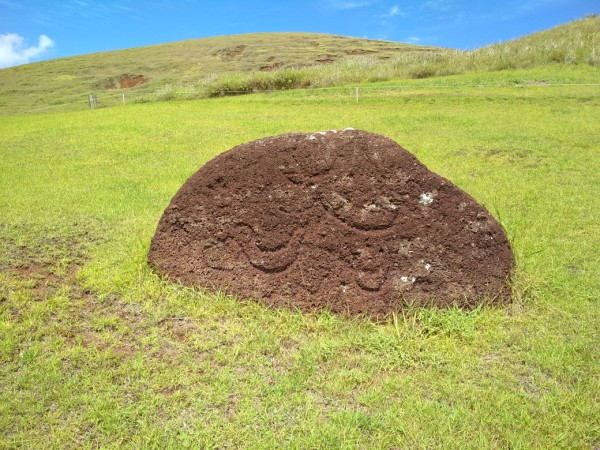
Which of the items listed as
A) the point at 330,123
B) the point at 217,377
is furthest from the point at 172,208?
the point at 330,123

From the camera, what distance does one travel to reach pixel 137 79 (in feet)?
139

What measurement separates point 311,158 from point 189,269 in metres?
1.57

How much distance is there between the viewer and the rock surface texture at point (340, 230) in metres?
4.21

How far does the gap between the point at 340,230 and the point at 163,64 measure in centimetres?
4676

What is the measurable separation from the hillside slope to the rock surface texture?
30.6m

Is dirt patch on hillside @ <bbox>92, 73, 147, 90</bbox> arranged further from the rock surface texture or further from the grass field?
the rock surface texture

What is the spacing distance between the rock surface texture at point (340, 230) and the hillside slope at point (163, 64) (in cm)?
3064

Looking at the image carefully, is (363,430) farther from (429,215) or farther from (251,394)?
(429,215)

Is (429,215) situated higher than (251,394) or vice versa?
(429,215)

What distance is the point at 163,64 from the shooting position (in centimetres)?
4650

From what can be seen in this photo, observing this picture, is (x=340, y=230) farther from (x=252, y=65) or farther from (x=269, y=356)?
(x=252, y=65)

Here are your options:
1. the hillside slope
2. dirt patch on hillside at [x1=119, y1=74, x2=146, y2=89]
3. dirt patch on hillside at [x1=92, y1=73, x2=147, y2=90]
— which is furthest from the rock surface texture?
dirt patch on hillside at [x1=119, y1=74, x2=146, y2=89]

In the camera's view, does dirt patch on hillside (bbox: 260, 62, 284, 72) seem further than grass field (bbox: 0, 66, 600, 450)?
Yes

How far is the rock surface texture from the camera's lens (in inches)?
166
